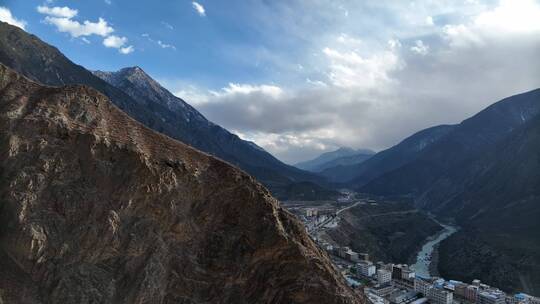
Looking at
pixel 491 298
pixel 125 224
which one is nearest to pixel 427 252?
Answer: pixel 491 298

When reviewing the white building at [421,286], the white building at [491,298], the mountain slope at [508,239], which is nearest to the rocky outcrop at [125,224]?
the white building at [421,286]

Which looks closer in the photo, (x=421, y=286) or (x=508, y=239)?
(x=421, y=286)

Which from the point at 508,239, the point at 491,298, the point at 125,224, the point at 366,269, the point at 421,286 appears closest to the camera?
the point at 125,224

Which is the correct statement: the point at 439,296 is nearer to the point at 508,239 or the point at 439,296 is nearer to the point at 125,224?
the point at 508,239

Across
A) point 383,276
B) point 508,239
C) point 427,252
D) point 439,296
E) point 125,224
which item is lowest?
point 439,296

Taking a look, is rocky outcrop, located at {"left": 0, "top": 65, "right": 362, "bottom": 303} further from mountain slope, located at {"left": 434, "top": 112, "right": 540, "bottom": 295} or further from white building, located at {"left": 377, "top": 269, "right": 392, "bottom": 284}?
mountain slope, located at {"left": 434, "top": 112, "right": 540, "bottom": 295}

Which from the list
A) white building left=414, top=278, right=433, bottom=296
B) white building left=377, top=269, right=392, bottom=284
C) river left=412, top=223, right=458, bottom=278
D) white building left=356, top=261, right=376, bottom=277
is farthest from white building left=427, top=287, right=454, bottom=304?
river left=412, top=223, right=458, bottom=278

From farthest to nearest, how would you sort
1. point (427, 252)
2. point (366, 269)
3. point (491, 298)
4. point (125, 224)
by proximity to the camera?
point (427, 252), point (366, 269), point (491, 298), point (125, 224)

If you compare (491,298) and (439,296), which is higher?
(491,298)
